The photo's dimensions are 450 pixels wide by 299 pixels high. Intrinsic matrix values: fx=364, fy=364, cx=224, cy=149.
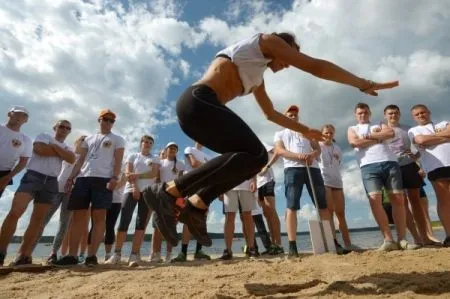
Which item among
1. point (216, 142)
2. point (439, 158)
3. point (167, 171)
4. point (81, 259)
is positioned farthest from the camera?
point (167, 171)

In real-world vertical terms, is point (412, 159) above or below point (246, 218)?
above

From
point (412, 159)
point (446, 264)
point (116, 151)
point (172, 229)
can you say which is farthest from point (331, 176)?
point (172, 229)

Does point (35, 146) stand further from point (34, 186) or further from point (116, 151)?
point (116, 151)

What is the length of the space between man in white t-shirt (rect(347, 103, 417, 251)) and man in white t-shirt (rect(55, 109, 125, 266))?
402cm

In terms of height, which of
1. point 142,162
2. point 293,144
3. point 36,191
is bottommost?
point 36,191

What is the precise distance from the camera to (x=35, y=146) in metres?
5.86

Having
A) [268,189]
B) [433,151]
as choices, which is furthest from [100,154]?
[433,151]

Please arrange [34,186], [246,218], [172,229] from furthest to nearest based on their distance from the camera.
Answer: [246,218] < [34,186] < [172,229]

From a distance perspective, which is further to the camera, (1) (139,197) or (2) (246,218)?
(2) (246,218)

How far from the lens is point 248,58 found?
10.2 ft

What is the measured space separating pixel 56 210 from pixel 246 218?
353 cm

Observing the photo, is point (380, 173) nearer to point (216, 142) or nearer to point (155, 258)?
point (216, 142)

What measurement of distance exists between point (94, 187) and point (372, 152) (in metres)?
4.53

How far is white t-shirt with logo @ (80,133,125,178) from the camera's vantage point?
5832 mm
